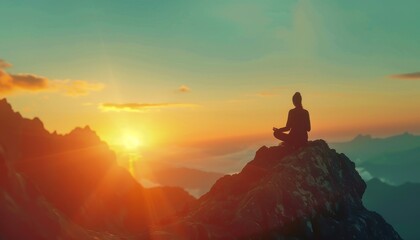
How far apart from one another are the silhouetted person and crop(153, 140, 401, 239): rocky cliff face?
4.88 feet

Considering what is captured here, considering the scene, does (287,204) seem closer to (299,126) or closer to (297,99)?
(299,126)

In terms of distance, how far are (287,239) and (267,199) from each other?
4.30 m

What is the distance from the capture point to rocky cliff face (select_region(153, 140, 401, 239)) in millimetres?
36219

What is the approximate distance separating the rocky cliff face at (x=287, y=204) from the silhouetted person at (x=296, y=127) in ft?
4.88

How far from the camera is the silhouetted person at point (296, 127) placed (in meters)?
49.1

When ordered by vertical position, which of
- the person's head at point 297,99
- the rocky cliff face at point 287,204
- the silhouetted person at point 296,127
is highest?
the person's head at point 297,99

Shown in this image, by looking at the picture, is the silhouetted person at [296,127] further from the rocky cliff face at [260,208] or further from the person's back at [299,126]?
the rocky cliff face at [260,208]

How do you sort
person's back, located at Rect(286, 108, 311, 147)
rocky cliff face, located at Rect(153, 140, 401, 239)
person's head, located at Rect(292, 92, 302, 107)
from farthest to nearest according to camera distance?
person's head, located at Rect(292, 92, 302, 107)
person's back, located at Rect(286, 108, 311, 147)
rocky cliff face, located at Rect(153, 140, 401, 239)

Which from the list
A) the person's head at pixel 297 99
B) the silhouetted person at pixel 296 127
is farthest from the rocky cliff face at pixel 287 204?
the person's head at pixel 297 99

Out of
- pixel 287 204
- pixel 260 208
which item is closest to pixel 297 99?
pixel 287 204

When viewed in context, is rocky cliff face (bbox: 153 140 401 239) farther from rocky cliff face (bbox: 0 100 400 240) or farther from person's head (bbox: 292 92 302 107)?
person's head (bbox: 292 92 302 107)

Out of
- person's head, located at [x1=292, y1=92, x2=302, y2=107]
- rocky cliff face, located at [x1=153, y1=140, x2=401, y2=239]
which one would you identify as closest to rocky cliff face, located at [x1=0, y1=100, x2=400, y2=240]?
rocky cliff face, located at [x1=153, y1=140, x2=401, y2=239]

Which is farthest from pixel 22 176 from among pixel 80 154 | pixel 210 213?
pixel 80 154

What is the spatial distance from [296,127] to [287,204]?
12.9 m
